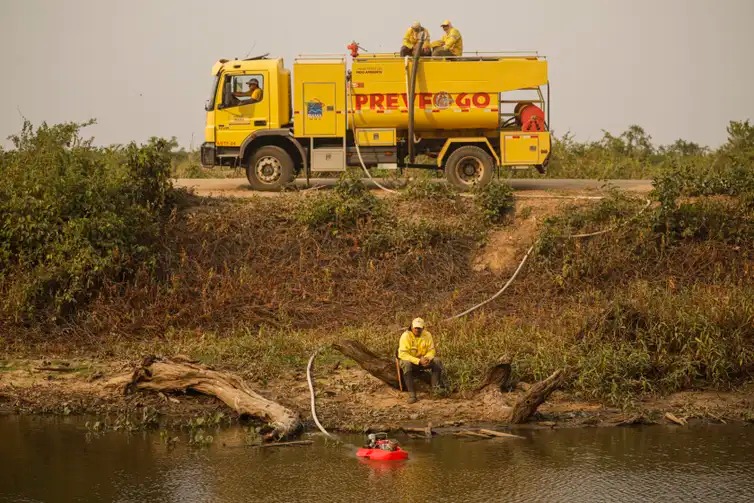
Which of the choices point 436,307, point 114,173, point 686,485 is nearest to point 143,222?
point 114,173

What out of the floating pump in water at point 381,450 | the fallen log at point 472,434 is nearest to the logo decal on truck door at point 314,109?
the fallen log at point 472,434

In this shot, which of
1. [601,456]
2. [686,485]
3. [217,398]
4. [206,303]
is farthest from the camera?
[206,303]

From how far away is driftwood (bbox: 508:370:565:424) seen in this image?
41.8 ft

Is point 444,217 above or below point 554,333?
above

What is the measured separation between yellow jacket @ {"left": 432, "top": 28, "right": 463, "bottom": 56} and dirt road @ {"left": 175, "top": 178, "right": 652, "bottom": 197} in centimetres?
246

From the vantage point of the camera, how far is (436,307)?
1736cm

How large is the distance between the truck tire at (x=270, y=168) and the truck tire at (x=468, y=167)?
10.1 ft

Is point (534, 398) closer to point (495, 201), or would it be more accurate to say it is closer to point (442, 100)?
point (495, 201)

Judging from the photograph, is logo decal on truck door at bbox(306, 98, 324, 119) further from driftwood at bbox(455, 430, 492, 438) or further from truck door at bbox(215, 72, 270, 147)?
driftwood at bbox(455, 430, 492, 438)

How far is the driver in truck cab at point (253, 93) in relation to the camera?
2005 centimetres

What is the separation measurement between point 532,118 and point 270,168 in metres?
5.10

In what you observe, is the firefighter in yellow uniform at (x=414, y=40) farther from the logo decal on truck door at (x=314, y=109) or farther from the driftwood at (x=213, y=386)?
the driftwood at (x=213, y=386)

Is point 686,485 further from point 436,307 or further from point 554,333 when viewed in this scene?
point 436,307

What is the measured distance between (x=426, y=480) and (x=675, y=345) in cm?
536
